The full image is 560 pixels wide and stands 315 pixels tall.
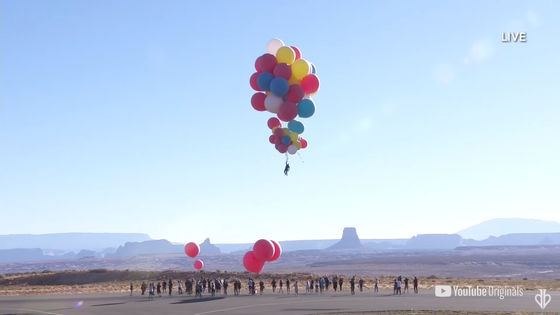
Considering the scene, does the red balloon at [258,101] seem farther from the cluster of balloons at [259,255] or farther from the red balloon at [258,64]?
the cluster of balloons at [259,255]

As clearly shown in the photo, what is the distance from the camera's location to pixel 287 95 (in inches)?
1089

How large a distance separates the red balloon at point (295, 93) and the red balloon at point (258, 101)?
177 centimetres

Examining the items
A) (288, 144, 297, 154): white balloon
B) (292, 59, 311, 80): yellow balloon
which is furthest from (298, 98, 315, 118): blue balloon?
(288, 144, 297, 154): white balloon

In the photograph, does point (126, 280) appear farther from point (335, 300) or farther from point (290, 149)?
point (290, 149)

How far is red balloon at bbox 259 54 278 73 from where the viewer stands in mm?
27891

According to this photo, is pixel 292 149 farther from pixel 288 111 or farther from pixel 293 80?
pixel 293 80

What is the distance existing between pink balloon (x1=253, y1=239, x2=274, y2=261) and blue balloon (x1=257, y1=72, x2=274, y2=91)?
8.26 meters

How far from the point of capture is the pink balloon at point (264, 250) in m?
29.9

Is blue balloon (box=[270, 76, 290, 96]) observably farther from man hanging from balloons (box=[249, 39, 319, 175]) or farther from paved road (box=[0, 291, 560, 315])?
paved road (box=[0, 291, 560, 315])

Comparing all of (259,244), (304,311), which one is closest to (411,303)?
(304,311)

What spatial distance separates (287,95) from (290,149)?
3.60 m

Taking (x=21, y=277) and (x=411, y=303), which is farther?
(x=21, y=277)

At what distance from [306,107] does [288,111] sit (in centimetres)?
102

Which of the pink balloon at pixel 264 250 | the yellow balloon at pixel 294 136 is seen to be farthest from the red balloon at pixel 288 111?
the pink balloon at pixel 264 250
